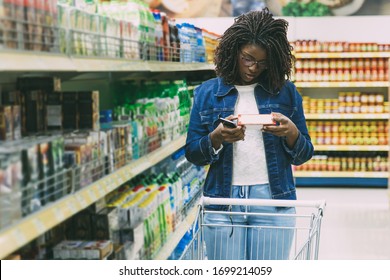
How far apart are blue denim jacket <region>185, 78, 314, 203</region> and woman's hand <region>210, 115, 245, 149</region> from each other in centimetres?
6

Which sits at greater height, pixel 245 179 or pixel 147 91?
pixel 147 91

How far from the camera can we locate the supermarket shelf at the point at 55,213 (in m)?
1.51

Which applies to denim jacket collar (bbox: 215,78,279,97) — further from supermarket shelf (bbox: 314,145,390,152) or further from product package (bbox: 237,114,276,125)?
supermarket shelf (bbox: 314,145,390,152)

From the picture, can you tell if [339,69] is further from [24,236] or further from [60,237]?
[24,236]

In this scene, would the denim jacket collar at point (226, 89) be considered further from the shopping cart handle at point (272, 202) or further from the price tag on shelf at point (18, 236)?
the price tag on shelf at point (18, 236)

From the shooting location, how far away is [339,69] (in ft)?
25.3

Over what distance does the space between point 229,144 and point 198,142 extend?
0.13 metres

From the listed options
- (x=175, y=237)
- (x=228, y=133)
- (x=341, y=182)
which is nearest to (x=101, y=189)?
(x=228, y=133)

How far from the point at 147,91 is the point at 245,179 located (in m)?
1.53

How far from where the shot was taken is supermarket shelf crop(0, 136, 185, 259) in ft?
4.96

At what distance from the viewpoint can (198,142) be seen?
8.34 ft

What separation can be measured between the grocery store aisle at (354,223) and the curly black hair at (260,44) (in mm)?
2582

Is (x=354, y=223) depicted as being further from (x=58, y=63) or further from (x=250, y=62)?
(x=58, y=63)

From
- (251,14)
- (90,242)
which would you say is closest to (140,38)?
(251,14)
